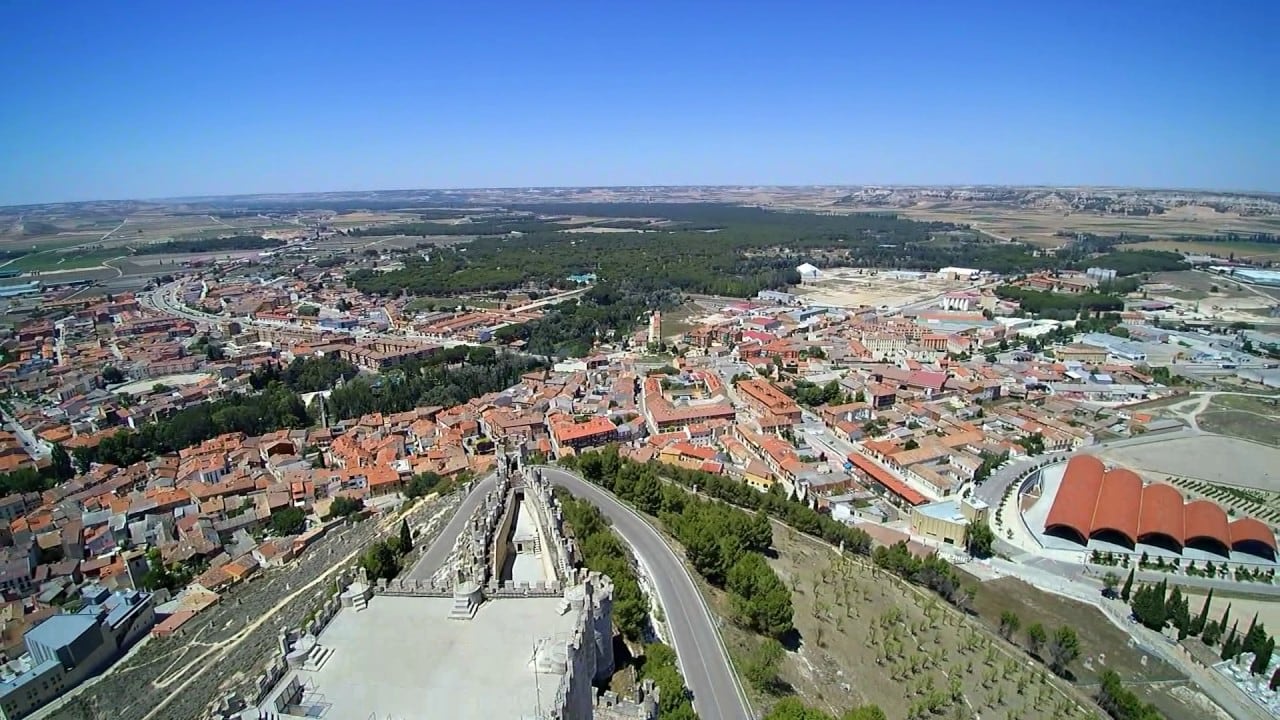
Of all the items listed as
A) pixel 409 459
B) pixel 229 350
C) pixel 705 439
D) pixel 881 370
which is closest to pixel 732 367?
pixel 881 370

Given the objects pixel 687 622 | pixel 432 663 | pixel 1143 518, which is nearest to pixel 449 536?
pixel 687 622

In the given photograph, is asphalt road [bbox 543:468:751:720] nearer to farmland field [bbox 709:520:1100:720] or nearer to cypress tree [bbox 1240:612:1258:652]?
farmland field [bbox 709:520:1100:720]

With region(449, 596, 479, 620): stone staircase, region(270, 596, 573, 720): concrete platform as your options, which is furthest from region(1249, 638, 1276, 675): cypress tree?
region(449, 596, 479, 620): stone staircase

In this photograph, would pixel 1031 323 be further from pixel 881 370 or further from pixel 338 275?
pixel 338 275

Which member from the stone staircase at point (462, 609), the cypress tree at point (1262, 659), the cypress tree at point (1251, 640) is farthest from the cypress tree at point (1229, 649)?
the stone staircase at point (462, 609)

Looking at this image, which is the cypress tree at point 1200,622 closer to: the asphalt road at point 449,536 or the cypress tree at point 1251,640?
the cypress tree at point 1251,640

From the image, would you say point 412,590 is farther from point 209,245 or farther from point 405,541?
point 209,245
